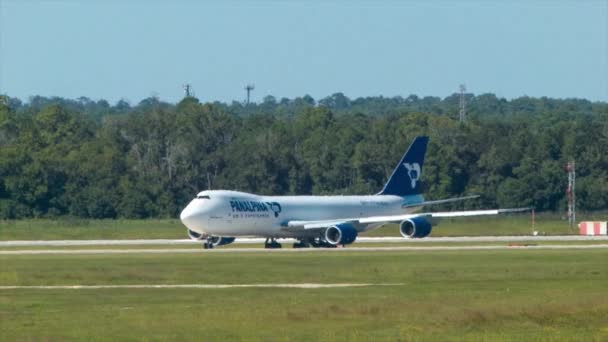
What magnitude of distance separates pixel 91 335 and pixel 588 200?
85819mm

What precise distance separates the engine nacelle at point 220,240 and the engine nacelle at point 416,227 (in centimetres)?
890

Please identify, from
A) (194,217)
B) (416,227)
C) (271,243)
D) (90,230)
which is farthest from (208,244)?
(90,230)

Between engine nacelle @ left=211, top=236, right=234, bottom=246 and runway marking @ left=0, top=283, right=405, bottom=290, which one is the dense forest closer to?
engine nacelle @ left=211, top=236, right=234, bottom=246

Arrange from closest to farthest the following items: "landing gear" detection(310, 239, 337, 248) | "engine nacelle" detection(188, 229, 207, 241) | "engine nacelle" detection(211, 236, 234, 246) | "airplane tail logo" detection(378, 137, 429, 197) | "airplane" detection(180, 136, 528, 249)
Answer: "airplane" detection(180, 136, 528, 249) → "engine nacelle" detection(211, 236, 234, 246) → "engine nacelle" detection(188, 229, 207, 241) → "landing gear" detection(310, 239, 337, 248) → "airplane tail logo" detection(378, 137, 429, 197)

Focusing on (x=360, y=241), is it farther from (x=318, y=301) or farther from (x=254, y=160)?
(x=318, y=301)

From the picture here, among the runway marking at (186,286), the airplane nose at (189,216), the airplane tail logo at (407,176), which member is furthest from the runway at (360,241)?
the runway marking at (186,286)

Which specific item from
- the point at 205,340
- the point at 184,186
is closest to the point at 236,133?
the point at 184,186

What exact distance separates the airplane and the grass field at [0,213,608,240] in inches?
363

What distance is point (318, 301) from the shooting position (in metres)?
38.8

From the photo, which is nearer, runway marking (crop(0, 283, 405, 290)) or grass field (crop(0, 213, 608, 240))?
runway marking (crop(0, 283, 405, 290))

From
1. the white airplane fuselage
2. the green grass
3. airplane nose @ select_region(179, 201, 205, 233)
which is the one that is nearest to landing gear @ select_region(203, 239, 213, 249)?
the white airplane fuselage

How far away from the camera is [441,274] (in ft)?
164

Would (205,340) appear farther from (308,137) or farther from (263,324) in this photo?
(308,137)

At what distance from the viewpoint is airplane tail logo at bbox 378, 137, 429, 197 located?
279 feet
